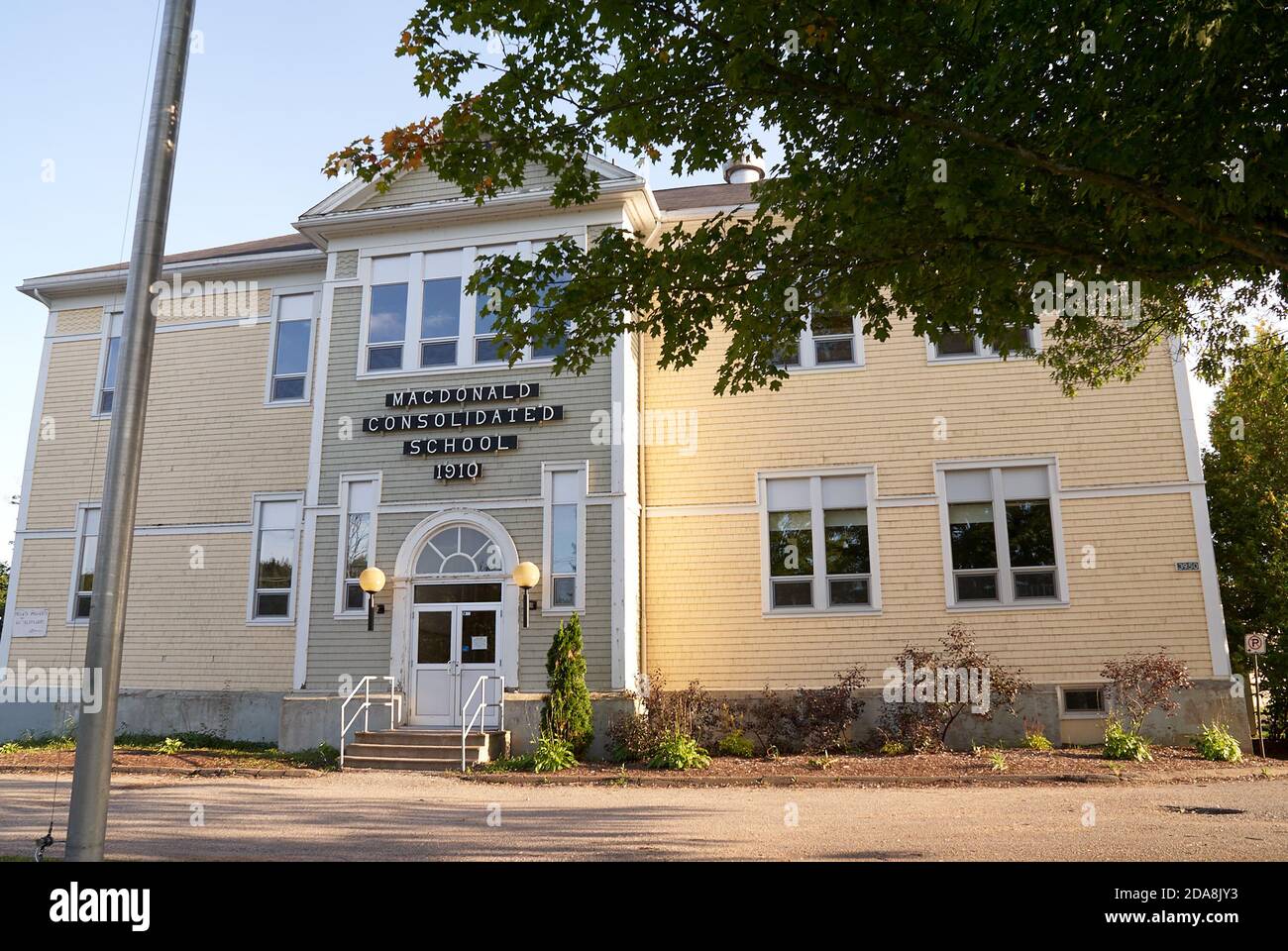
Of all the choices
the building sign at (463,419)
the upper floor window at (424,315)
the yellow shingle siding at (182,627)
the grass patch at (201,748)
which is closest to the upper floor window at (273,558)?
the yellow shingle siding at (182,627)

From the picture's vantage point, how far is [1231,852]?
7398 mm

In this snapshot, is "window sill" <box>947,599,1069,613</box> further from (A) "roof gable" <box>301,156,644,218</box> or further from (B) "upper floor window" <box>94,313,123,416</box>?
(B) "upper floor window" <box>94,313,123,416</box>

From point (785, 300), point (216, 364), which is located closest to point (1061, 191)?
point (785, 300)

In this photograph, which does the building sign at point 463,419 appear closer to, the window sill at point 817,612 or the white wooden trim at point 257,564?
the white wooden trim at point 257,564

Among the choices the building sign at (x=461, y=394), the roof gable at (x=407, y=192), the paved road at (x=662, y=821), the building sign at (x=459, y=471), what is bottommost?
the paved road at (x=662, y=821)

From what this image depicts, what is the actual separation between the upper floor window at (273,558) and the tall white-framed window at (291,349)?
6.97 ft

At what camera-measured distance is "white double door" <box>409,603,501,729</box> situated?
16031 millimetres

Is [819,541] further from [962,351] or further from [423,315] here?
[423,315]

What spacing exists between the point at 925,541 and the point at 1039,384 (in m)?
3.41

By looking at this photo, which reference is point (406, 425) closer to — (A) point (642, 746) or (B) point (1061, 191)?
(A) point (642, 746)

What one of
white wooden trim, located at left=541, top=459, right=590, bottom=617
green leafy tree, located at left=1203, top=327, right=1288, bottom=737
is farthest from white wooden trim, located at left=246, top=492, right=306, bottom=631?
green leafy tree, located at left=1203, top=327, right=1288, bottom=737

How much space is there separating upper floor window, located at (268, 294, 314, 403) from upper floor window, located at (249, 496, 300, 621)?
216 centimetres

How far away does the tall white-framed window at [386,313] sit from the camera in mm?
17625
